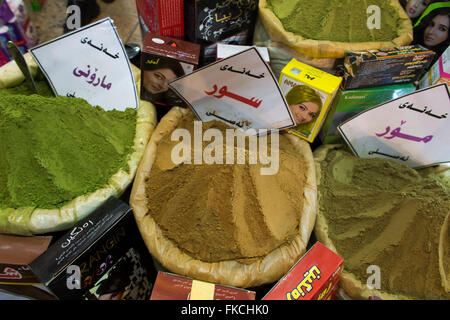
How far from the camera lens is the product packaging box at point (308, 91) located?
2.82ft

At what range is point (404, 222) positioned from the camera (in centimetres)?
77

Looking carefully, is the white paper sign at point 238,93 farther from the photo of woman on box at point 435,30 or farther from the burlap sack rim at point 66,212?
the photo of woman on box at point 435,30

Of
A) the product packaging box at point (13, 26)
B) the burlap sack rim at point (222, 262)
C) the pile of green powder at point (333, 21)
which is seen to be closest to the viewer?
the burlap sack rim at point (222, 262)

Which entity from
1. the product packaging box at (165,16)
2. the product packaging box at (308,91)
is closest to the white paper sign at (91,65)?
the product packaging box at (165,16)

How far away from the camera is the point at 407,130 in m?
0.89

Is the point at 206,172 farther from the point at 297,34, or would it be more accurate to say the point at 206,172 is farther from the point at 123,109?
the point at 297,34

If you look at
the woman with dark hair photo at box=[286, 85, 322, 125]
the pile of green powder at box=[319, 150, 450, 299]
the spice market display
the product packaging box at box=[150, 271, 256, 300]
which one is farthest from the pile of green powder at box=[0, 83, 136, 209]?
the pile of green powder at box=[319, 150, 450, 299]

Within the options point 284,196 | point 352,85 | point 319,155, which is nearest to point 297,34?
point 352,85

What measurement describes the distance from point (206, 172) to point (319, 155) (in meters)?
0.39

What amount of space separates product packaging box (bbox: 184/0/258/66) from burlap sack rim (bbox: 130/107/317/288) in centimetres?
39

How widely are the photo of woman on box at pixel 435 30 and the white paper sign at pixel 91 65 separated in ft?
3.09

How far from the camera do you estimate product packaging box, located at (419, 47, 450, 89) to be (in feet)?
2.90

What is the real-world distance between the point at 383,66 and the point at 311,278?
58cm
